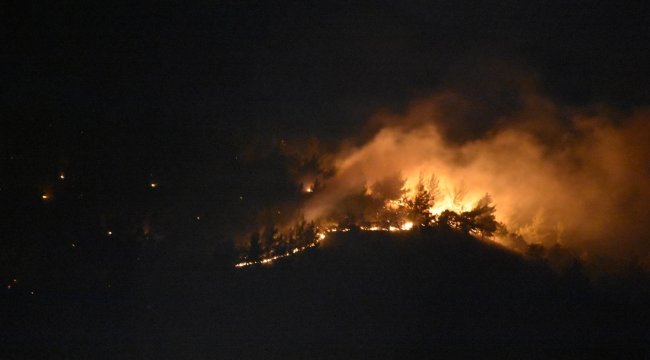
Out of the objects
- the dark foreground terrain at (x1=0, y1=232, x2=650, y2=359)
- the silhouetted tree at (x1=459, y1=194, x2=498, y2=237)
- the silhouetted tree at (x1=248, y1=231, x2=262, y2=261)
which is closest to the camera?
the dark foreground terrain at (x1=0, y1=232, x2=650, y2=359)

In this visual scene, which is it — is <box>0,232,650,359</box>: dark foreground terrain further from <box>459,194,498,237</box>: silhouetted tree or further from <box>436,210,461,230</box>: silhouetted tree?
<box>459,194,498,237</box>: silhouetted tree

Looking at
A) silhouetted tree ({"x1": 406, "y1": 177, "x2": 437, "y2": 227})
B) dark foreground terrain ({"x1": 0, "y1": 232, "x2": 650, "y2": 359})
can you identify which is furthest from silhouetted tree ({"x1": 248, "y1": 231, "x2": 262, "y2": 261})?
silhouetted tree ({"x1": 406, "y1": 177, "x2": 437, "y2": 227})

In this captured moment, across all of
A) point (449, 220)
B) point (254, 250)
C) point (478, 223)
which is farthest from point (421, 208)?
point (254, 250)

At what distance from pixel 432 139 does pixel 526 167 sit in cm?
347

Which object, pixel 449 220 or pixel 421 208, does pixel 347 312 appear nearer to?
pixel 421 208

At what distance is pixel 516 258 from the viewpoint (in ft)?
37.4

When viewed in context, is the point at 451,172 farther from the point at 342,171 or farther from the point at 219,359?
the point at 219,359

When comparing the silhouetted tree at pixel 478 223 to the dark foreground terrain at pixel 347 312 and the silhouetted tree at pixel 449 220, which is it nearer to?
the silhouetted tree at pixel 449 220

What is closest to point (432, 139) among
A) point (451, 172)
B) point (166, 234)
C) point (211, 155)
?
point (451, 172)

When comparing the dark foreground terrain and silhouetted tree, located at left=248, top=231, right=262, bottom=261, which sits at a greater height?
silhouetted tree, located at left=248, top=231, right=262, bottom=261

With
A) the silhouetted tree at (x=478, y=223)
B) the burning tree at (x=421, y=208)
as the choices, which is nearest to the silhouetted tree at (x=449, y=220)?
the silhouetted tree at (x=478, y=223)

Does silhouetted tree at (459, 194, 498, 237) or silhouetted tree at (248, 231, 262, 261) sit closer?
silhouetted tree at (248, 231, 262, 261)

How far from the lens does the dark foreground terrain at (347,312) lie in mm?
8414

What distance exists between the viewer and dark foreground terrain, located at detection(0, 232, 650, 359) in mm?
8414
